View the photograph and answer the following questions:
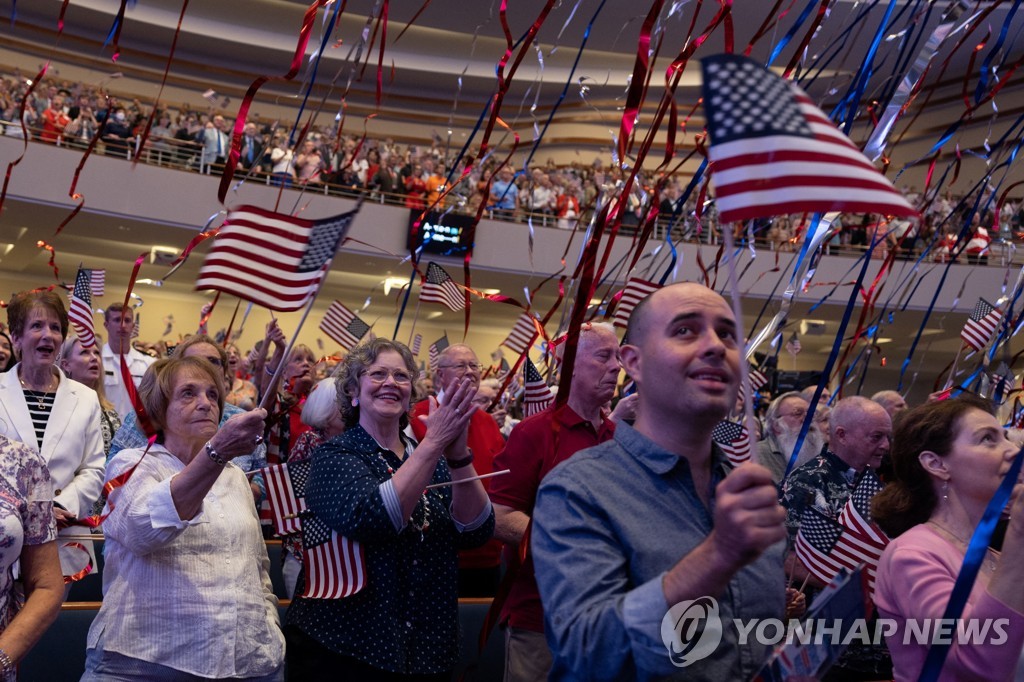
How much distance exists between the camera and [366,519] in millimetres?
2453

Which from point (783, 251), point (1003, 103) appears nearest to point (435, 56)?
point (783, 251)

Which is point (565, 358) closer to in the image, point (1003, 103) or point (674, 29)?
point (674, 29)

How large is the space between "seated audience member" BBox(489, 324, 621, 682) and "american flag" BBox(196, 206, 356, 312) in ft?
2.32

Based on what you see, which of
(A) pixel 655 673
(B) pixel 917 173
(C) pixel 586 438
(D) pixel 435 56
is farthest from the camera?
(D) pixel 435 56

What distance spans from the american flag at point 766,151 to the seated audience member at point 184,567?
117 cm

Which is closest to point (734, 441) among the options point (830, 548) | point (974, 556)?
point (830, 548)

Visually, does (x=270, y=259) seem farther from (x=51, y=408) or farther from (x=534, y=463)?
(x=51, y=408)

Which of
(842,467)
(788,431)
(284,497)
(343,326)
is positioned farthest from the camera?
(343,326)

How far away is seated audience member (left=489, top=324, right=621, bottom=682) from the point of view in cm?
261

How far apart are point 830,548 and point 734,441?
1.52 m

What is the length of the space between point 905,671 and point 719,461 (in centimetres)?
64

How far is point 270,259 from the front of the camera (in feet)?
7.70

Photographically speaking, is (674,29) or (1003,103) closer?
(674,29)

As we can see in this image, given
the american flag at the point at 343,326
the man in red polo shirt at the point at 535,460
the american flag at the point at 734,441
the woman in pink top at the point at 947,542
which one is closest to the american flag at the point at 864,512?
the woman in pink top at the point at 947,542
